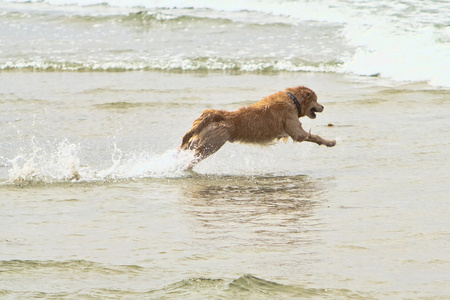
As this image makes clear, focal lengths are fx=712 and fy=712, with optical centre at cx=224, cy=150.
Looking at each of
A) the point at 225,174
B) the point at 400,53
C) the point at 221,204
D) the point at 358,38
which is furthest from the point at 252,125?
the point at 358,38

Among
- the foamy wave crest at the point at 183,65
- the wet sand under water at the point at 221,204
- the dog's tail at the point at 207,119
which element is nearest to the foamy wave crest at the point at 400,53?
the foamy wave crest at the point at 183,65

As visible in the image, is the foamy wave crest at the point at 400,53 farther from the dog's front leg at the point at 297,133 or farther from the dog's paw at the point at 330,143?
the dog's front leg at the point at 297,133

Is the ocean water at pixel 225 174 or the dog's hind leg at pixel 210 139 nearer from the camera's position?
the ocean water at pixel 225 174

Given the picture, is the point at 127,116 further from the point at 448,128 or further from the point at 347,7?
the point at 347,7

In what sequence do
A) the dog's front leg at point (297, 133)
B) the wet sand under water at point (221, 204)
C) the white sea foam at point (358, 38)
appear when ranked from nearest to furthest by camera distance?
the wet sand under water at point (221, 204) < the dog's front leg at point (297, 133) < the white sea foam at point (358, 38)

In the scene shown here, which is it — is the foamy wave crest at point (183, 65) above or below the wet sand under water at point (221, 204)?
above

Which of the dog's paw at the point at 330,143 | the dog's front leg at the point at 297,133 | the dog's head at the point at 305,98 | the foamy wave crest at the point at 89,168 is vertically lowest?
the foamy wave crest at the point at 89,168

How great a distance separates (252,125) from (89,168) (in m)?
1.60

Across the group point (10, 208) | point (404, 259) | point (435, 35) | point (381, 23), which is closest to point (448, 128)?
point (404, 259)

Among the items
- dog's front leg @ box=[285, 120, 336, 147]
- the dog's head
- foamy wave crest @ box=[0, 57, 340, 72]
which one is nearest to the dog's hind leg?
dog's front leg @ box=[285, 120, 336, 147]

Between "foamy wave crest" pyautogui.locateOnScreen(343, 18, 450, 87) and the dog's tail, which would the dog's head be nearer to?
the dog's tail

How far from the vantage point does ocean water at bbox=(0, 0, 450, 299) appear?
150 inches

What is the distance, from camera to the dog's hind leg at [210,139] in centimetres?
664

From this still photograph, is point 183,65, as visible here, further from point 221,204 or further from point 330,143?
point 221,204
